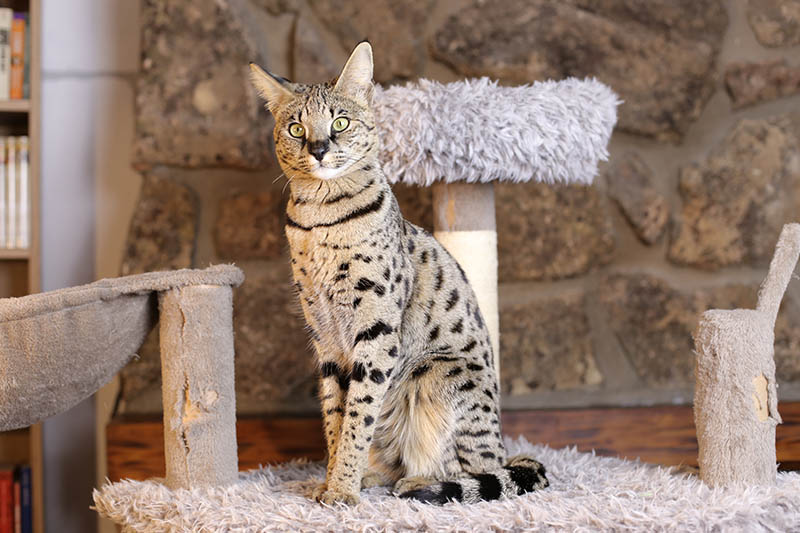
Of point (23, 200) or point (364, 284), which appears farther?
point (23, 200)

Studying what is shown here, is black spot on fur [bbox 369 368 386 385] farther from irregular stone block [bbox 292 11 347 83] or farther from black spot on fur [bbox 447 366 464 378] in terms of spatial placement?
irregular stone block [bbox 292 11 347 83]

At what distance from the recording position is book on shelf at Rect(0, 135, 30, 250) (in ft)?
5.94

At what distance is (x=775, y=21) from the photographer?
6.28 feet

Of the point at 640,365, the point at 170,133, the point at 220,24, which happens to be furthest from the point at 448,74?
the point at 640,365

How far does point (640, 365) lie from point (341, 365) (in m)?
0.98

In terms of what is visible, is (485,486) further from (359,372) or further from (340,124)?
(340,124)

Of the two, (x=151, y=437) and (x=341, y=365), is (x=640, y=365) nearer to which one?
(x=341, y=365)

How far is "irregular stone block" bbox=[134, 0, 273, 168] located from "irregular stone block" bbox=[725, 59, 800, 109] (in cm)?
122

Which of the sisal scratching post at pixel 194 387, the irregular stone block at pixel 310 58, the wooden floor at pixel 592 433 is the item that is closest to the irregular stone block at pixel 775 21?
the wooden floor at pixel 592 433

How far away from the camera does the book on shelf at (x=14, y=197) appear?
1.81 meters

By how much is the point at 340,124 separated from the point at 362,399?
43 centimetres

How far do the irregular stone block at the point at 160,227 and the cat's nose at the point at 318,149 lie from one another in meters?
0.82

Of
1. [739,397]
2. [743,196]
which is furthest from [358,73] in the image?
[743,196]

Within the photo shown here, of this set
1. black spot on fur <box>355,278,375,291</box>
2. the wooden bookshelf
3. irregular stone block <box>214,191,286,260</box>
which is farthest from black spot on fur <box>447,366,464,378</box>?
the wooden bookshelf
